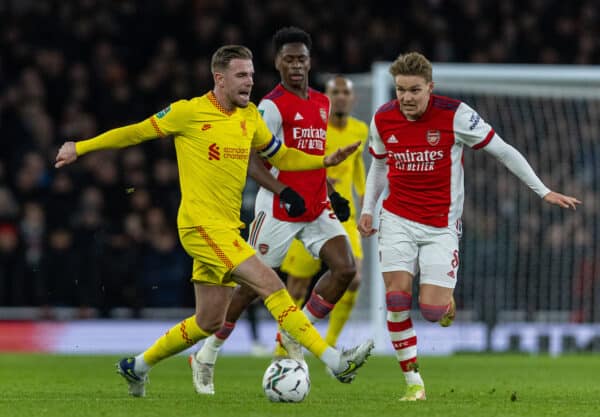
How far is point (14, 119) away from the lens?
16.5m

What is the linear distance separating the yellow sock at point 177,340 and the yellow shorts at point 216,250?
0.94 ft

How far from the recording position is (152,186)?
16.2 meters

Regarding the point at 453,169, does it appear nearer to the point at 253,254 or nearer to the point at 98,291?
the point at 253,254

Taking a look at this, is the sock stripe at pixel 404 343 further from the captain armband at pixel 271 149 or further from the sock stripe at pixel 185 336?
the captain armband at pixel 271 149

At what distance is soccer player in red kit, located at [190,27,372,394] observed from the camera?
8688 mm

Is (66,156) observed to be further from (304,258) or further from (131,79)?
(131,79)

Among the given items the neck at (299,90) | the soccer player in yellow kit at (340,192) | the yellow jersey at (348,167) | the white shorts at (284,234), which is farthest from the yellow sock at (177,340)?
the yellow jersey at (348,167)

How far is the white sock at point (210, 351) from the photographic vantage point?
805 centimetres

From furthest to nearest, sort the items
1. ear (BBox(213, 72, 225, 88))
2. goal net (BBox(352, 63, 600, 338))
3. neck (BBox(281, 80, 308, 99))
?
goal net (BBox(352, 63, 600, 338))
neck (BBox(281, 80, 308, 99))
ear (BBox(213, 72, 225, 88))

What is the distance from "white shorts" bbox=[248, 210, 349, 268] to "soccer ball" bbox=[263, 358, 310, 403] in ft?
5.37

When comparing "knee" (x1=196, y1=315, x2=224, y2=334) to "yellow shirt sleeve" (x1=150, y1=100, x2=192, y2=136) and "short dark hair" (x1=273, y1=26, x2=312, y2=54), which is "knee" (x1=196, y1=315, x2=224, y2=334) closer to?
"yellow shirt sleeve" (x1=150, y1=100, x2=192, y2=136)

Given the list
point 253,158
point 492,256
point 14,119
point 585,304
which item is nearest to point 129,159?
point 14,119

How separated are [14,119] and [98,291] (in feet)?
10.3

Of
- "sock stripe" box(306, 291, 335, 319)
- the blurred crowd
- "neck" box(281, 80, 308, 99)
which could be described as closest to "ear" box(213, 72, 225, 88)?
"neck" box(281, 80, 308, 99)
